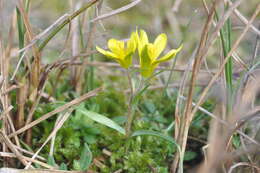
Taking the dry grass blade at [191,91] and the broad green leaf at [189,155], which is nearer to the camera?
the dry grass blade at [191,91]

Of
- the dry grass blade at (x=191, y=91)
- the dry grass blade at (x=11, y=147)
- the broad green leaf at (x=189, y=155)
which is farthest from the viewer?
the broad green leaf at (x=189, y=155)

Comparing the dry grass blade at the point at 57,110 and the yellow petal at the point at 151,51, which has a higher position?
the yellow petal at the point at 151,51

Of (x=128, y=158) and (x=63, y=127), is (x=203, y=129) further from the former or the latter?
(x=63, y=127)

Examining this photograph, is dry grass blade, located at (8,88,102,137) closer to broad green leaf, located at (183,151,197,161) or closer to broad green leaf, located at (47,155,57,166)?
broad green leaf, located at (47,155,57,166)

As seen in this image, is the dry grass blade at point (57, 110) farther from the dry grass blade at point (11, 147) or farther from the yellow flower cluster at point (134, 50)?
the yellow flower cluster at point (134, 50)

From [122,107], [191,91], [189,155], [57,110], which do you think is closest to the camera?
[191,91]

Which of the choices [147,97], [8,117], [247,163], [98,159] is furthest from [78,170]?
[147,97]

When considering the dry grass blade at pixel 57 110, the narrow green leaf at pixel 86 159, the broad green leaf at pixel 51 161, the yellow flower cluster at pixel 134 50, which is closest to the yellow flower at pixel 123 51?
the yellow flower cluster at pixel 134 50

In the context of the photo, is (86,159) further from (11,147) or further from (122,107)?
(122,107)

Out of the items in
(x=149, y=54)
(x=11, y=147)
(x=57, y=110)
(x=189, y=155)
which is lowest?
(x=189, y=155)

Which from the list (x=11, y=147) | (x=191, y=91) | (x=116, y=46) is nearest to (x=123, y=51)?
(x=116, y=46)
